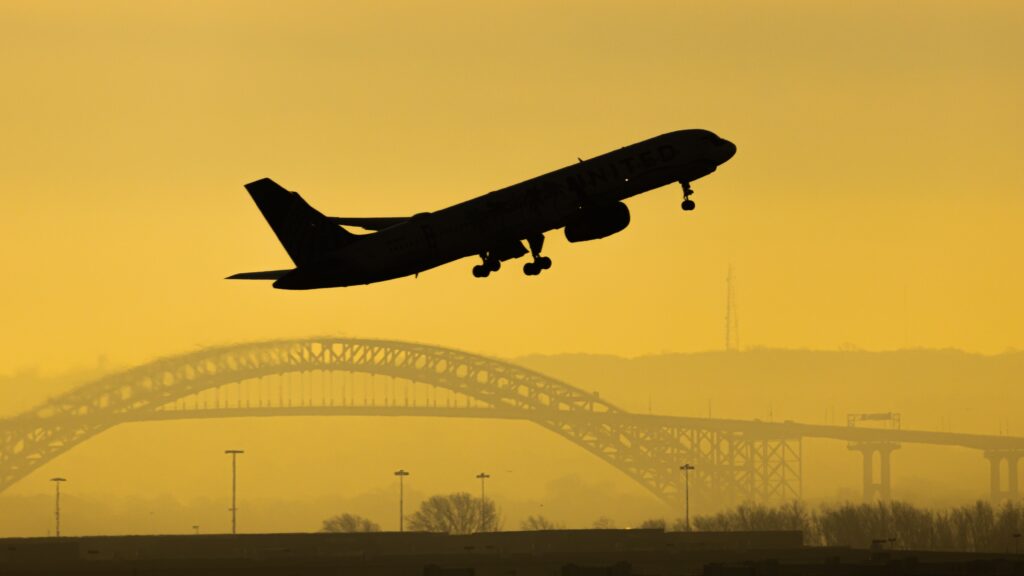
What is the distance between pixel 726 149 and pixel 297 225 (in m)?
23.5

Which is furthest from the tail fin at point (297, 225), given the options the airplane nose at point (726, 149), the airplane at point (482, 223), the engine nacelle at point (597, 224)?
the airplane nose at point (726, 149)

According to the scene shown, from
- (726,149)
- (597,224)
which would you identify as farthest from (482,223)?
(726,149)

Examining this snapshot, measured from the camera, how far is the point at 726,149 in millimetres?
131125

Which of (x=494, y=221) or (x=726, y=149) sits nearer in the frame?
(x=494, y=221)

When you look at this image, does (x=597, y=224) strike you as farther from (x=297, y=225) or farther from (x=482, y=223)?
(x=297, y=225)

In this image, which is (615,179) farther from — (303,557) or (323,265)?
(303,557)

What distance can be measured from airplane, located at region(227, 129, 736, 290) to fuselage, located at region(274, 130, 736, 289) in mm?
49

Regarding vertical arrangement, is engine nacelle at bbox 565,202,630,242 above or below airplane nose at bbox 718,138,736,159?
below

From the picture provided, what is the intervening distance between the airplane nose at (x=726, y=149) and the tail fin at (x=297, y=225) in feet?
67.6

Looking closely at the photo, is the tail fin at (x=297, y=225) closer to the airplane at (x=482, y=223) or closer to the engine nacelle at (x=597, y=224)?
A: the airplane at (x=482, y=223)

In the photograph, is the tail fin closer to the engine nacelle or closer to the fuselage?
the fuselage

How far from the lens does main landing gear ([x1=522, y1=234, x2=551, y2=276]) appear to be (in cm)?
12394

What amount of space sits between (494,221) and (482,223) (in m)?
0.61

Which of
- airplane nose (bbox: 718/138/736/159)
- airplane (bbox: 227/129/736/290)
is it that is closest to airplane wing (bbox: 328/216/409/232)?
airplane (bbox: 227/129/736/290)
